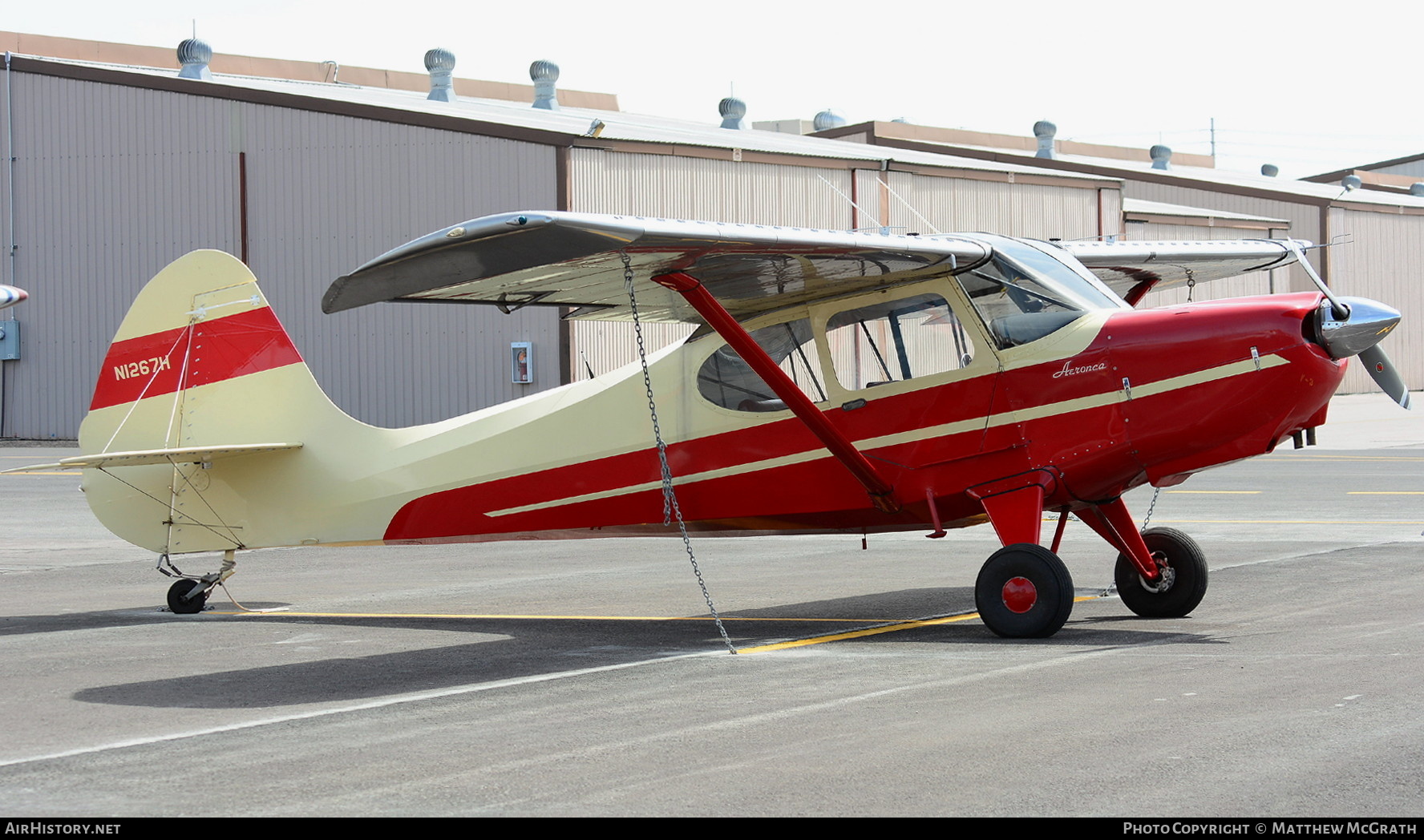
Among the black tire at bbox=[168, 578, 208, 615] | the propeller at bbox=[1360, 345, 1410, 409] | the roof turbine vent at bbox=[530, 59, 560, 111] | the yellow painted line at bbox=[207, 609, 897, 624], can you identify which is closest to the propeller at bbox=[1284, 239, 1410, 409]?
the propeller at bbox=[1360, 345, 1410, 409]

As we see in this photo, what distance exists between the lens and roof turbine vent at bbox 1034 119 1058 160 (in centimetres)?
6906

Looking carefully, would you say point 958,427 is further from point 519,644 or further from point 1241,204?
point 1241,204

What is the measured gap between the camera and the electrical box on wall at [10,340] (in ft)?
129

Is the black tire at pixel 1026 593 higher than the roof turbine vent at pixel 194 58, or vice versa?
the roof turbine vent at pixel 194 58

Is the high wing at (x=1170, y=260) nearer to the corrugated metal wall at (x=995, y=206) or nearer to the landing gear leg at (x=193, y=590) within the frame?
the landing gear leg at (x=193, y=590)

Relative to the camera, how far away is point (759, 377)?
34.1 feet

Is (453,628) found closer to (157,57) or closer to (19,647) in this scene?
(19,647)

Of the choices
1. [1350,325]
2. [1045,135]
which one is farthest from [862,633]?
[1045,135]

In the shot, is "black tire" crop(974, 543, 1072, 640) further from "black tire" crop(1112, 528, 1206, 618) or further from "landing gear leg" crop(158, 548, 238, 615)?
"landing gear leg" crop(158, 548, 238, 615)

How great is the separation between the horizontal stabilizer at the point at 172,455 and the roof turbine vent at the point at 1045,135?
6092 centimetres

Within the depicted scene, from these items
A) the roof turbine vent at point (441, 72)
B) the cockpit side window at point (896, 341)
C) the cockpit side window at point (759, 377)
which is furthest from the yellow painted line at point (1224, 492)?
the roof turbine vent at point (441, 72)

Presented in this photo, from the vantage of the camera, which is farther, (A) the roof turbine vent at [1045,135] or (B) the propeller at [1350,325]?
(A) the roof turbine vent at [1045,135]

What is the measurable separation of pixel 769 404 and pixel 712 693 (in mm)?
3113

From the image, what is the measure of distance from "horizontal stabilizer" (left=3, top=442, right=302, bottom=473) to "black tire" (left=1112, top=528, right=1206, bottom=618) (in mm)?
6274
